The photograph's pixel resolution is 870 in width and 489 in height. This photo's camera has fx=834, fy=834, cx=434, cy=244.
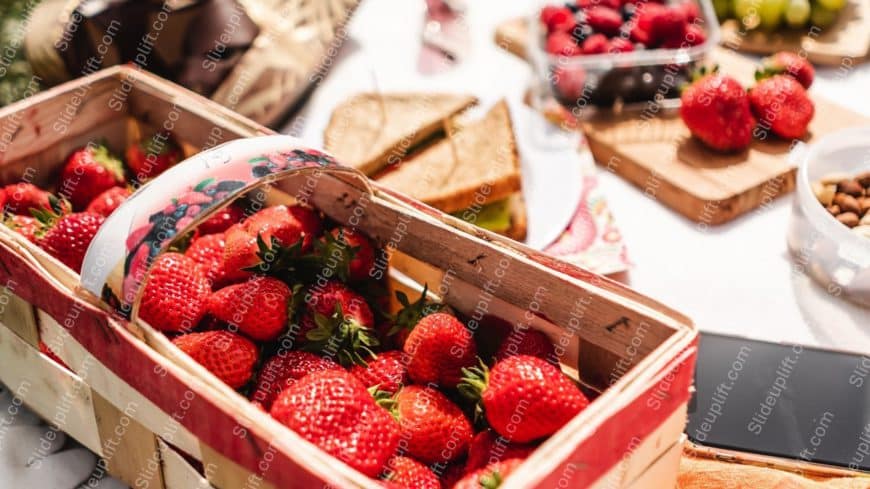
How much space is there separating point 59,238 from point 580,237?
2.23 feet

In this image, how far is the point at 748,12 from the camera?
1.69m

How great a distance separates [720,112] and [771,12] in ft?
1.50

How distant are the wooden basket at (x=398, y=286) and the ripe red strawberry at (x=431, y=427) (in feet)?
0.37

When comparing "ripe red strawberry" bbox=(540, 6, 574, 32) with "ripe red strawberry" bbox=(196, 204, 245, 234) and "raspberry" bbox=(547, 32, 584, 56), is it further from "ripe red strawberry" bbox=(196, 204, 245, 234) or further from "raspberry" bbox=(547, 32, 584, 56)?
"ripe red strawberry" bbox=(196, 204, 245, 234)

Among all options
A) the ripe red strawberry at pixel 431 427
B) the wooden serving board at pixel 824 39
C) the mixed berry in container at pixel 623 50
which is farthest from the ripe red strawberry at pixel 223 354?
the wooden serving board at pixel 824 39

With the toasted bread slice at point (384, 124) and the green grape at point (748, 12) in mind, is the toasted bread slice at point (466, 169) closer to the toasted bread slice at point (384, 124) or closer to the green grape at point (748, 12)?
the toasted bread slice at point (384, 124)

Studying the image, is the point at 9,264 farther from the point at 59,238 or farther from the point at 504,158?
the point at 504,158

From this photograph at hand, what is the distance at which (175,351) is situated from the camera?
64 centimetres

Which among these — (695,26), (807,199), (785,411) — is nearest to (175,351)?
(785,411)

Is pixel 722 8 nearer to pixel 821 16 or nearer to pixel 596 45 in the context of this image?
pixel 821 16

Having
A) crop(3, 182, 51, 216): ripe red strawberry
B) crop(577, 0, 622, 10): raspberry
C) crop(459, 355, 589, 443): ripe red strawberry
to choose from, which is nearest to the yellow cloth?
crop(459, 355, 589, 443): ripe red strawberry

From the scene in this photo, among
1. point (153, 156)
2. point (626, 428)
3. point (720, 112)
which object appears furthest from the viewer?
point (720, 112)

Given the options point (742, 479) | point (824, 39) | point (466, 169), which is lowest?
point (742, 479)

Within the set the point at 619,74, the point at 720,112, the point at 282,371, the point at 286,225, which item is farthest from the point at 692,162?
the point at 282,371
